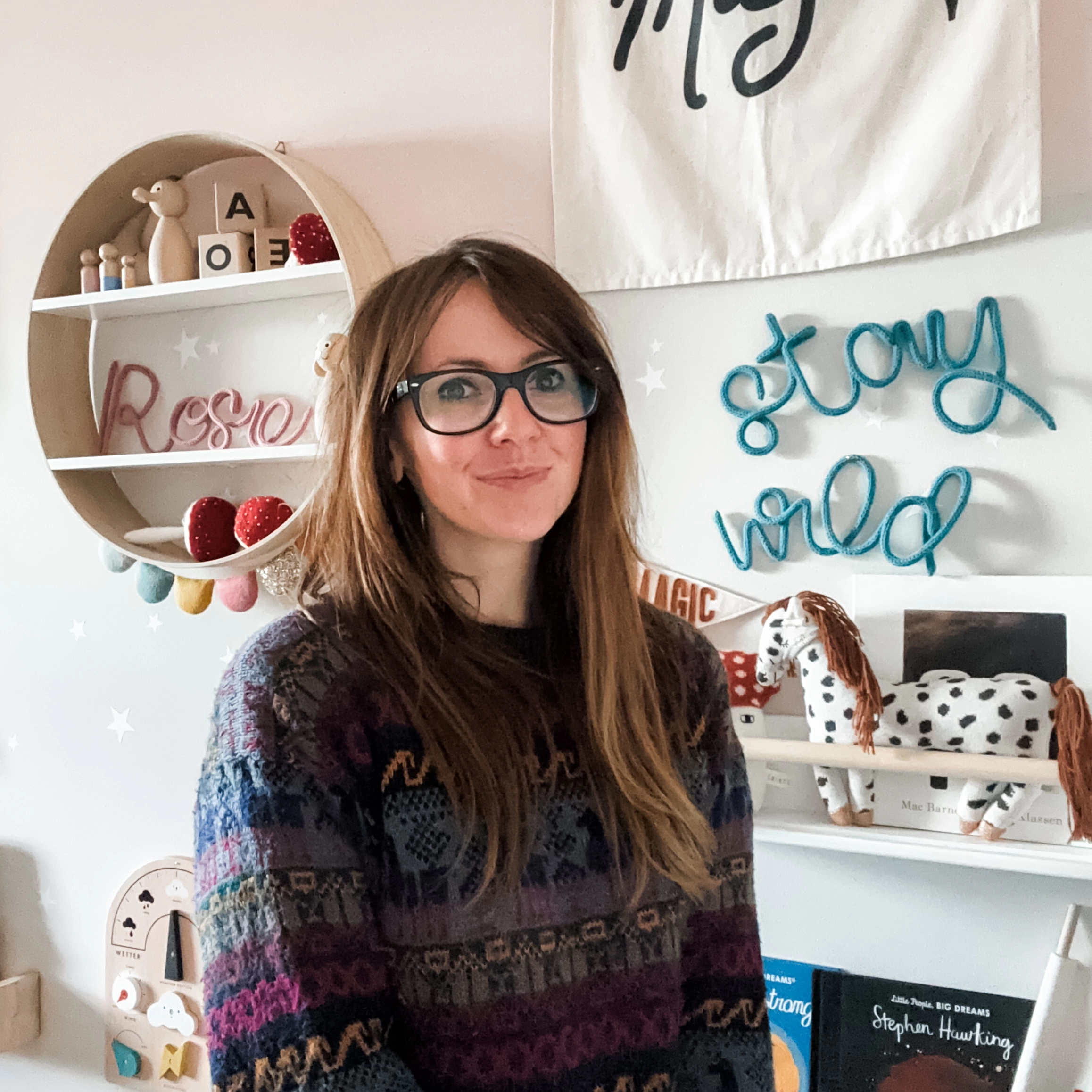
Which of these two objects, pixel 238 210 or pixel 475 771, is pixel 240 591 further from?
pixel 475 771

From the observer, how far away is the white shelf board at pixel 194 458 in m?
1.38

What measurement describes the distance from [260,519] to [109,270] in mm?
460

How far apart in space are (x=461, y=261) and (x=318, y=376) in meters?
0.66

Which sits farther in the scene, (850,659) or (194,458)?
(194,458)

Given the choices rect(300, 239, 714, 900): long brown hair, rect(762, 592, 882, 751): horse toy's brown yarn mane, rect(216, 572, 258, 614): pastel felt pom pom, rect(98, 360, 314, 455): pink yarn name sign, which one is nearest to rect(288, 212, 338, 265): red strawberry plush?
rect(98, 360, 314, 455): pink yarn name sign

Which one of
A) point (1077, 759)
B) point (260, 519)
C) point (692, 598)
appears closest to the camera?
point (1077, 759)

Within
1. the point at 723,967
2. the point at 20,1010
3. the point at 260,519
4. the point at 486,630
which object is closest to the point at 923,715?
the point at 723,967

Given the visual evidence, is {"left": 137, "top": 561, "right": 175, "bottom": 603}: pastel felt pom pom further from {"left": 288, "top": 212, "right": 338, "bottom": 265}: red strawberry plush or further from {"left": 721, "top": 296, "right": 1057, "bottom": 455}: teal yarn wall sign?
{"left": 721, "top": 296, "right": 1057, "bottom": 455}: teal yarn wall sign

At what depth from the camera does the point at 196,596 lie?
4.88 feet

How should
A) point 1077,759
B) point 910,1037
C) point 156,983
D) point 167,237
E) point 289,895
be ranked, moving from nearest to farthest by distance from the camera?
point 289,895 < point 1077,759 < point 910,1037 < point 167,237 < point 156,983

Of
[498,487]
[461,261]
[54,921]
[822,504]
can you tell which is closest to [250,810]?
[498,487]

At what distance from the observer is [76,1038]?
169 cm

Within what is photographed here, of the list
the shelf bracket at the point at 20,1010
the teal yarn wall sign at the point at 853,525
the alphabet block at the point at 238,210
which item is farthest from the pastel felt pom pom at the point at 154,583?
the teal yarn wall sign at the point at 853,525

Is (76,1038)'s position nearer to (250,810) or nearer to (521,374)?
(250,810)
